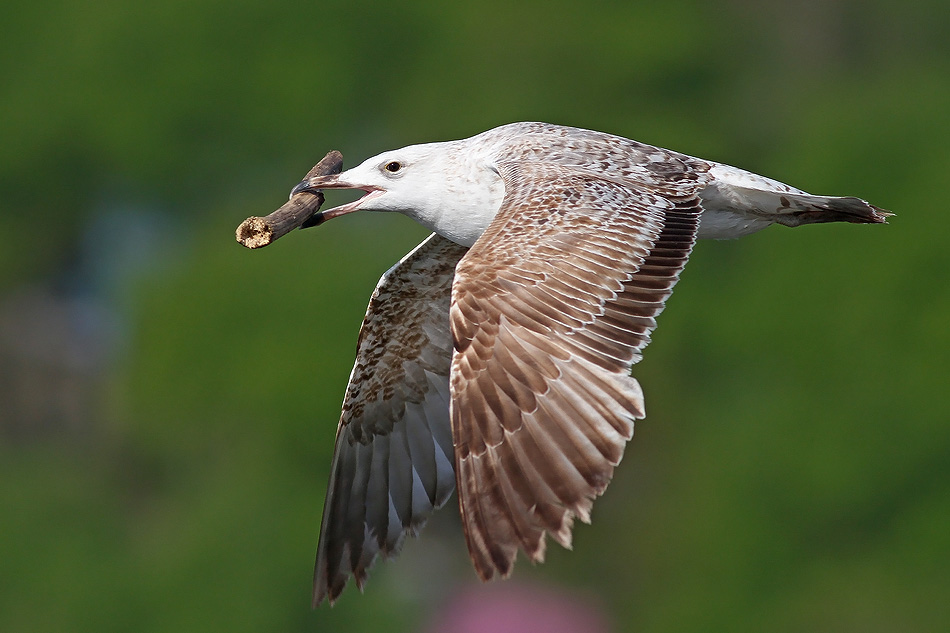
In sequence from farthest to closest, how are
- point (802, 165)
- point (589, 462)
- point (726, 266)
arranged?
1. point (726, 266)
2. point (802, 165)
3. point (589, 462)

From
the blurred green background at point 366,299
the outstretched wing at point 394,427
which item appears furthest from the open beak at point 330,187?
the blurred green background at point 366,299

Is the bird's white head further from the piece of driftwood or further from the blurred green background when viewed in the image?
the blurred green background

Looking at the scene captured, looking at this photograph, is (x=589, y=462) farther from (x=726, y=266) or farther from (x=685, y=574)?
(x=726, y=266)

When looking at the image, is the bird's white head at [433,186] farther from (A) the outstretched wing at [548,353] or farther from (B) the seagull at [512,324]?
(A) the outstretched wing at [548,353]

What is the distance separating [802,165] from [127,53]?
41.8 ft

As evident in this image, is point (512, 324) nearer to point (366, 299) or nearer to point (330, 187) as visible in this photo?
point (330, 187)

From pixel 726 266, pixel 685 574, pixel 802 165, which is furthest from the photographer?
pixel 726 266

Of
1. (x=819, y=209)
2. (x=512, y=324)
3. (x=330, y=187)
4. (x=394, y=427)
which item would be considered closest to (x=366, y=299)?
(x=394, y=427)

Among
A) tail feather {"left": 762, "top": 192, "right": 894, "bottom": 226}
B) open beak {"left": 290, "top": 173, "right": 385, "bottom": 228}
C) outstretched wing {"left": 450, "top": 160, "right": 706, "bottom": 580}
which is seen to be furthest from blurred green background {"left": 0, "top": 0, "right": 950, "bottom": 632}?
outstretched wing {"left": 450, "top": 160, "right": 706, "bottom": 580}

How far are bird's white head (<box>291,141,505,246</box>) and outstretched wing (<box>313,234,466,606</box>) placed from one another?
1.31 ft

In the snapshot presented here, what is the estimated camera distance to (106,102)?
30344mm

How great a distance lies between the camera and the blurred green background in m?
20.2

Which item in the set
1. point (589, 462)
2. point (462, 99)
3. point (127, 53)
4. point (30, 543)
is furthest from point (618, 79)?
point (589, 462)

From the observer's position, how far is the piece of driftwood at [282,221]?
7.43m
